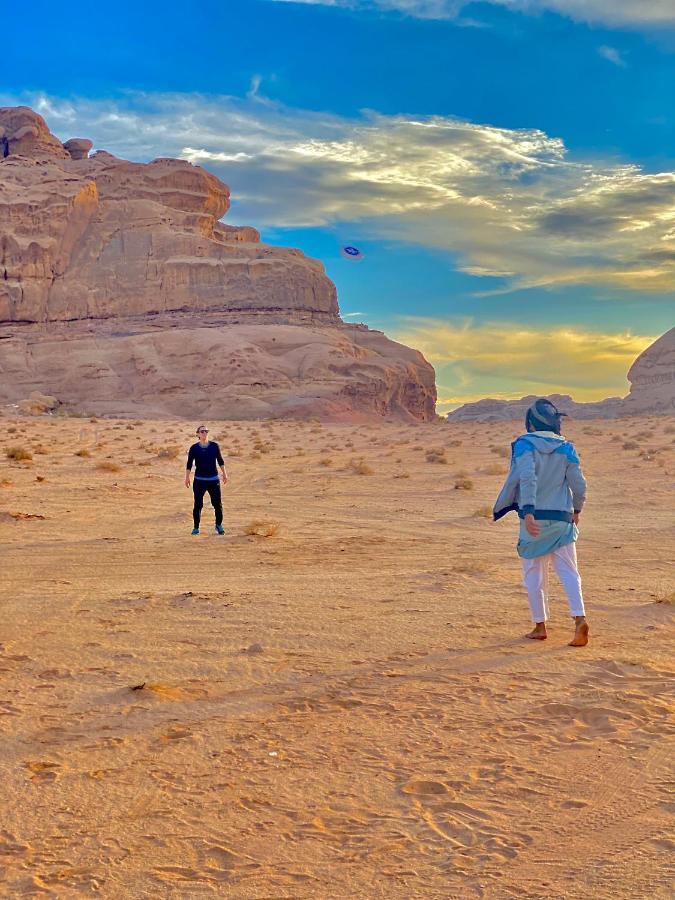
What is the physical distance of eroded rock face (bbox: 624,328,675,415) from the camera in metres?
91.4

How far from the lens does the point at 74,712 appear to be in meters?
5.43

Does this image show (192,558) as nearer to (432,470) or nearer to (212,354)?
(432,470)

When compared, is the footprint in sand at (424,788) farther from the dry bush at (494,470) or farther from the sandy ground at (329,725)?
the dry bush at (494,470)

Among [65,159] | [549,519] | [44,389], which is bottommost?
[549,519]

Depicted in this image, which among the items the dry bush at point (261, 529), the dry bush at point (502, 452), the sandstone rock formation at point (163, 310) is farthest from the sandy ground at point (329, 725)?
the sandstone rock formation at point (163, 310)

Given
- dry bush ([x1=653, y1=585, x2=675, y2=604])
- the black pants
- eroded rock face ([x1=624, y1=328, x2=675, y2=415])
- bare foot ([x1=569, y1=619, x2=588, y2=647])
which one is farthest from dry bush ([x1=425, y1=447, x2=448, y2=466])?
eroded rock face ([x1=624, y1=328, x2=675, y2=415])

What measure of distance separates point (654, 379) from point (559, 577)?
99.0 meters

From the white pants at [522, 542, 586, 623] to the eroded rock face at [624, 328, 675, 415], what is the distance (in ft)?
280

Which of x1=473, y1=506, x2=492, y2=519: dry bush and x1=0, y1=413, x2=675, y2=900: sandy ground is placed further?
x1=473, y1=506, x2=492, y2=519: dry bush

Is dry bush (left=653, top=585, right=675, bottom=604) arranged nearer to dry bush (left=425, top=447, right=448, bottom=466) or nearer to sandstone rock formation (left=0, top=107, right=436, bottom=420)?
dry bush (left=425, top=447, right=448, bottom=466)

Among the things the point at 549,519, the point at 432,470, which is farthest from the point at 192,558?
the point at 432,470

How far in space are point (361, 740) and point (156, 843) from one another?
1488 millimetres

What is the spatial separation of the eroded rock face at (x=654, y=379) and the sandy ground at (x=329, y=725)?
83.6 m

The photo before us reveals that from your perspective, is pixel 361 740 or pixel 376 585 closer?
pixel 361 740
